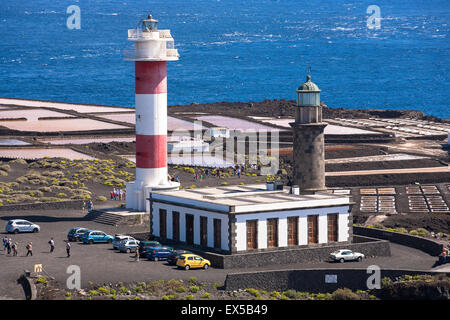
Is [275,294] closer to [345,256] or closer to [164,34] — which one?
[345,256]

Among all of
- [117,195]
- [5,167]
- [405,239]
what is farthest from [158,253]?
[5,167]

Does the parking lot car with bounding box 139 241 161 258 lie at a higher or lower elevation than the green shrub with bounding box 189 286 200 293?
higher

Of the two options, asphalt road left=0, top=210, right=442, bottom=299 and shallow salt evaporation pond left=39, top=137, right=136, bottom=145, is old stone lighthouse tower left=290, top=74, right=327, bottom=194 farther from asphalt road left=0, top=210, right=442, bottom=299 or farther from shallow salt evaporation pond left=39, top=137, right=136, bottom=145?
shallow salt evaporation pond left=39, top=137, right=136, bottom=145

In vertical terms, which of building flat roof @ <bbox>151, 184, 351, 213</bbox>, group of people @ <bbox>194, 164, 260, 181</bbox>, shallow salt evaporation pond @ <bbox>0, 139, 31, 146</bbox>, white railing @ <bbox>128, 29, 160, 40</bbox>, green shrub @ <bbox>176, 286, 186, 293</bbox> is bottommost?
→ group of people @ <bbox>194, 164, 260, 181</bbox>

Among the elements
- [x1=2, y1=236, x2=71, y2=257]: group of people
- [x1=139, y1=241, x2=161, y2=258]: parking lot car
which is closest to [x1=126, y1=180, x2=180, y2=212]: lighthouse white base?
[x1=139, y1=241, x2=161, y2=258]: parking lot car

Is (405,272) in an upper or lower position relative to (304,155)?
lower
